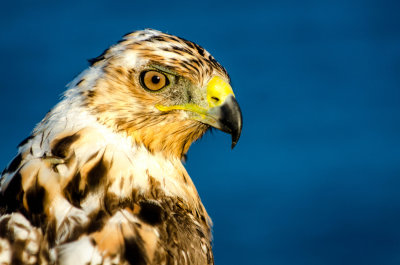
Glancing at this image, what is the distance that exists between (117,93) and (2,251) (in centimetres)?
84

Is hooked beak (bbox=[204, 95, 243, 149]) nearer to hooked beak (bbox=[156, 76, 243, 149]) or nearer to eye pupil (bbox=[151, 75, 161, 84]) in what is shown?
hooked beak (bbox=[156, 76, 243, 149])

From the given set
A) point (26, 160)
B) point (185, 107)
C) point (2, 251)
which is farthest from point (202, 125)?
point (2, 251)

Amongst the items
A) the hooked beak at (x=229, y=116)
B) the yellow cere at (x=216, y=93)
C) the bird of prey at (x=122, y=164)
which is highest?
the yellow cere at (x=216, y=93)

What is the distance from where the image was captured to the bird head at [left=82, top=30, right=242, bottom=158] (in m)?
2.72

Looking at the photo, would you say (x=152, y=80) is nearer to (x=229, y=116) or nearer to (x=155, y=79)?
(x=155, y=79)

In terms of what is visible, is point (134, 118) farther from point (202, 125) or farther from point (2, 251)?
point (2, 251)

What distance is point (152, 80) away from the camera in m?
2.76

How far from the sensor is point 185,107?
9.26 feet

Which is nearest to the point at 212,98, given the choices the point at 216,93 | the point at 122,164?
the point at 216,93

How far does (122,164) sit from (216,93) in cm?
55

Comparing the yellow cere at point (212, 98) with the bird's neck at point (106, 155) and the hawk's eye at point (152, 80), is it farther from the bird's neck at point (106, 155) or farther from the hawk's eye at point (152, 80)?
the bird's neck at point (106, 155)

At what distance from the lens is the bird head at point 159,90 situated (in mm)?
2719

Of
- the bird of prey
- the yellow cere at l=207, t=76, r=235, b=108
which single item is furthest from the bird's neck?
the yellow cere at l=207, t=76, r=235, b=108

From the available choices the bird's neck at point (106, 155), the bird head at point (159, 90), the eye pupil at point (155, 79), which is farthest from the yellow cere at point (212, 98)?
the bird's neck at point (106, 155)
